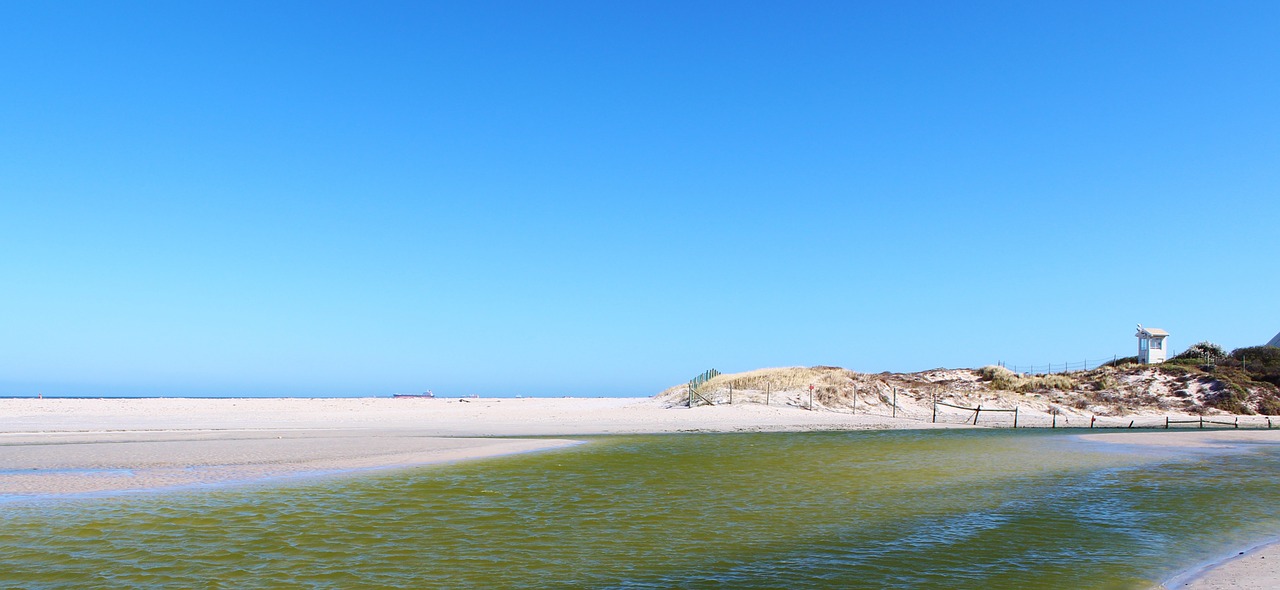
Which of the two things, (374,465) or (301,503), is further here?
(374,465)

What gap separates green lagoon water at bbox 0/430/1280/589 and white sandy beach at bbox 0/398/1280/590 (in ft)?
6.48

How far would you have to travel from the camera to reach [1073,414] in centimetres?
5028

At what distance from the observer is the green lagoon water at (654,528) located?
9578 mm

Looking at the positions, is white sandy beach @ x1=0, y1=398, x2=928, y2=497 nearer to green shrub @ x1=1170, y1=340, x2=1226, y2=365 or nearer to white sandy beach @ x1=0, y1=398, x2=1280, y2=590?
white sandy beach @ x1=0, y1=398, x2=1280, y2=590

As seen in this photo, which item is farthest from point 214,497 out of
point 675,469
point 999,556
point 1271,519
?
Result: point 1271,519

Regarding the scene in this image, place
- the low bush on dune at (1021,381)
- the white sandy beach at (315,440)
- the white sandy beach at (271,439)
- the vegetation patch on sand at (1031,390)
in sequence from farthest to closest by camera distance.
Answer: the low bush on dune at (1021,381) → the vegetation patch on sand at (1031,390) → the white sandy beach at (271,439) → the white sandy beach at (315,440)

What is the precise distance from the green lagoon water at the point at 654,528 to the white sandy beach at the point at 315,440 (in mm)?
1974

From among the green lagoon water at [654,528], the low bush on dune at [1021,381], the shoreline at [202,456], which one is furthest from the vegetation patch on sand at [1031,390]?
the green lagoon water at [654,528]

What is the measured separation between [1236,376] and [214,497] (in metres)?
64.4

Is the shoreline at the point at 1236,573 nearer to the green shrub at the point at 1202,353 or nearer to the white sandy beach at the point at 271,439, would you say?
the white sandy beach at the point at 271,439

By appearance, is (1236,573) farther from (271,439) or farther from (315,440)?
(271,439)

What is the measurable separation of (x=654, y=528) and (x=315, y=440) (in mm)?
18448

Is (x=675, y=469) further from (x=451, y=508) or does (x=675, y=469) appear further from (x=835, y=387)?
(x=835, y=387)

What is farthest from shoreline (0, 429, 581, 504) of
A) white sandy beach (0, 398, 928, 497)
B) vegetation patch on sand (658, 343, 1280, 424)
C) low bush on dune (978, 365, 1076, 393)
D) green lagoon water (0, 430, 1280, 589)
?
low bush on dune (978, 365, 1076, 393)
